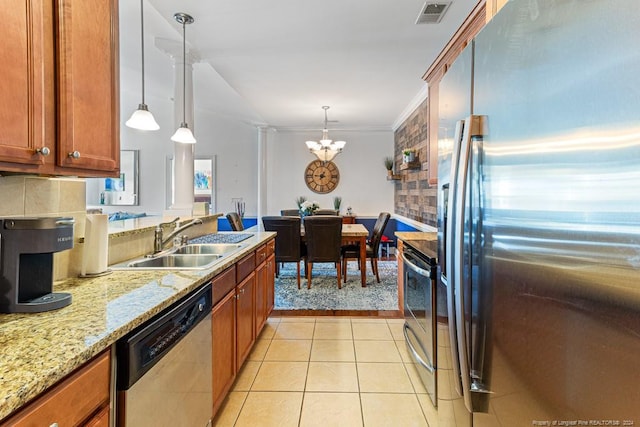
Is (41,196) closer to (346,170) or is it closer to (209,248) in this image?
(209,248)

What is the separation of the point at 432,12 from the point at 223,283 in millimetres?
2595

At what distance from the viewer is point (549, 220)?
0.66m

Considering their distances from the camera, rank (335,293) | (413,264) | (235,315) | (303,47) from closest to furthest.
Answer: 1. (235,315)
2. (413,264)
3. (303,47)
4. (335,293)

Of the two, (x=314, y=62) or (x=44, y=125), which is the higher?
(x=314, y=62)

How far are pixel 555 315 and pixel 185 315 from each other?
3.99 feet

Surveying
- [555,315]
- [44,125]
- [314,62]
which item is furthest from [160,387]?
[314,62]

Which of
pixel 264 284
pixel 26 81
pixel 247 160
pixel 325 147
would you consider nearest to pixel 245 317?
pixel 264 284

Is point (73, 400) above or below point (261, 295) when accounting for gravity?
above

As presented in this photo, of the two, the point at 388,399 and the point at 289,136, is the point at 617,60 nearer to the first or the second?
the point at 388,399

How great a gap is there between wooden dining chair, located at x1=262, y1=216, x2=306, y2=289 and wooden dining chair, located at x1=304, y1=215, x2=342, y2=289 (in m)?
0.14

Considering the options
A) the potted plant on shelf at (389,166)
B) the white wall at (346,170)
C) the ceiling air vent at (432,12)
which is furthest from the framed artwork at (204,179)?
the ceiling air vent at (432,12)

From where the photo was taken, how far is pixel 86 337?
87 cm

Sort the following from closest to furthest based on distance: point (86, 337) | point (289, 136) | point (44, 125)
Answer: point (86, 337)
point (44, 125)
point (289, 136)

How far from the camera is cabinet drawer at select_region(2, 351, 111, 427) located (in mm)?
667
